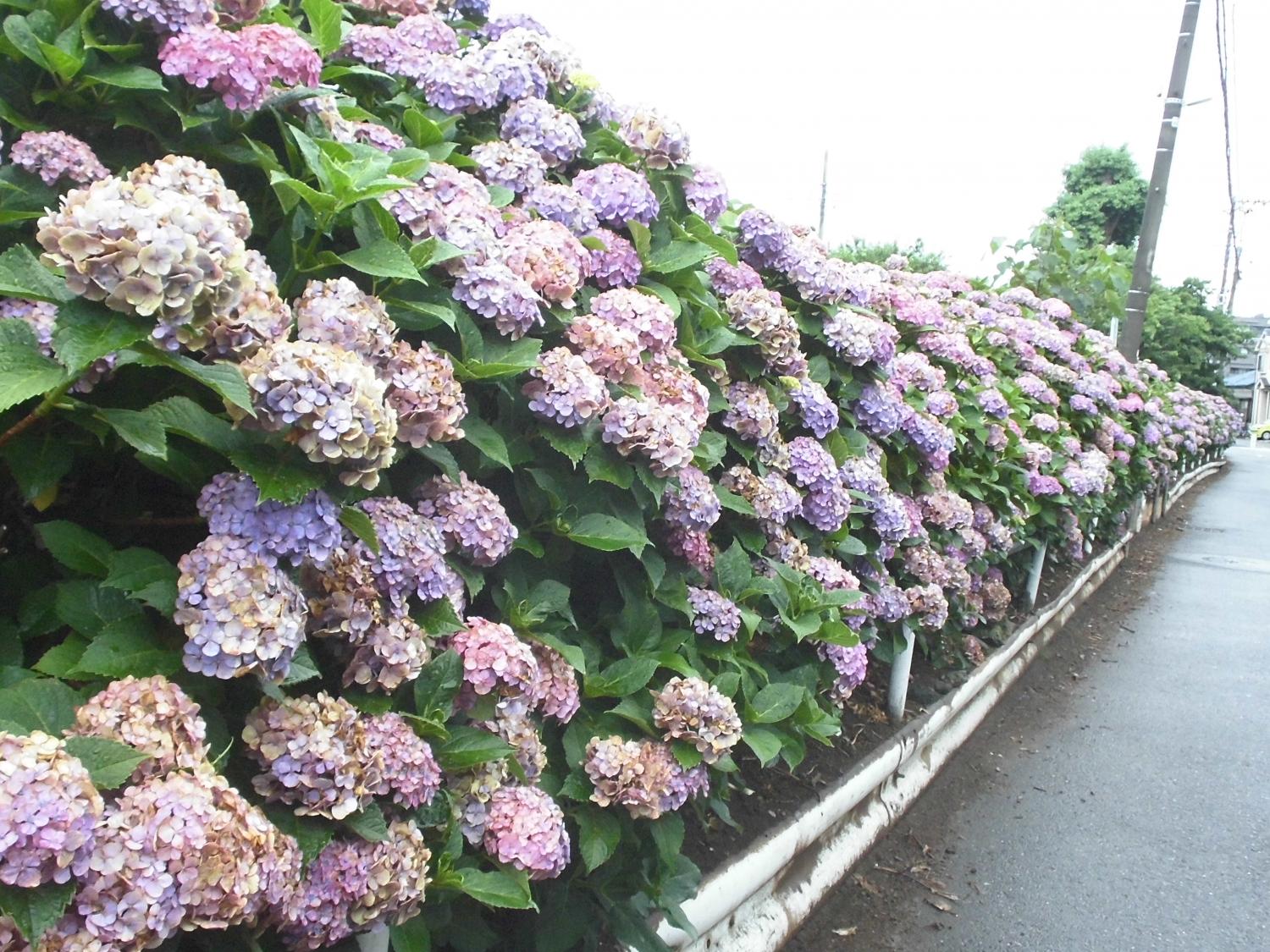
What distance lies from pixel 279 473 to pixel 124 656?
30 centimetres

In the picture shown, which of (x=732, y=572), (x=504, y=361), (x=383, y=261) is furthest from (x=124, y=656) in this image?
(x=732, y=572)

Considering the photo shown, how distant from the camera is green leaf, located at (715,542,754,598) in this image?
2781 mm

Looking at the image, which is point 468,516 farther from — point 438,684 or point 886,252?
point 886,252

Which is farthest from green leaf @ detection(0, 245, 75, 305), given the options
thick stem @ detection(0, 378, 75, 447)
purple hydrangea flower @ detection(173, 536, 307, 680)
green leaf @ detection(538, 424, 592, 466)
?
green leaf @ detection(538, 424, 592, 466)

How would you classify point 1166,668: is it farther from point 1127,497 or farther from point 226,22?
point 226,22

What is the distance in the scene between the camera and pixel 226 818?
1.20 metres

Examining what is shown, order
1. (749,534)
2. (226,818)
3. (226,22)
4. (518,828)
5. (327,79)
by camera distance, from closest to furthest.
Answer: (226,818) → (518,828) → (226,22) → (327,79) → (749,534)

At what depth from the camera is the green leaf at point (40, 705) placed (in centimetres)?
123

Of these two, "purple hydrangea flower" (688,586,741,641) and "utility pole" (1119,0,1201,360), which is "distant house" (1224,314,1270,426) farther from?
"purple hydrangea flower" (688,586,741,641)

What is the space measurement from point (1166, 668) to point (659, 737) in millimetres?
5658

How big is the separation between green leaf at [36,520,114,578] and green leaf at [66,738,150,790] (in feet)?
1.20

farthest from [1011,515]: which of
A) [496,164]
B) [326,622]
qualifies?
[326,622]

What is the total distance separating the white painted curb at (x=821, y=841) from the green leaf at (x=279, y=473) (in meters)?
1.61

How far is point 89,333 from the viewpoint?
1214 millimetres
